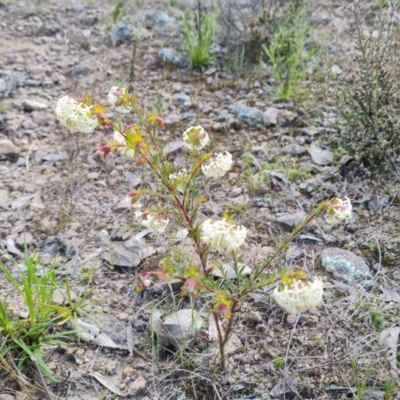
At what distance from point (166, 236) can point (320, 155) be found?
3.72 feet

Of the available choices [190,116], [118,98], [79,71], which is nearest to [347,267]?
[118,98]

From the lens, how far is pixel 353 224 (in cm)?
260

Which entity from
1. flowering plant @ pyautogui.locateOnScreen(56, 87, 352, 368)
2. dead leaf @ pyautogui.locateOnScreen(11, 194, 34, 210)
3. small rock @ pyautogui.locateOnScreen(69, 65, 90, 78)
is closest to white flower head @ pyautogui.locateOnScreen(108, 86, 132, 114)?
flowering plant @ pyautogui.locateOnScreen(56, 87, 352, 368)

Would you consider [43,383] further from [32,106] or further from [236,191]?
[32,106]

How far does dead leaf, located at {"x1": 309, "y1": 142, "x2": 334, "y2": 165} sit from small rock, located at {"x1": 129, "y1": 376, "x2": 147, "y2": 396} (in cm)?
168

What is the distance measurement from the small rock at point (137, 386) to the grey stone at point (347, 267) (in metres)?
0.97

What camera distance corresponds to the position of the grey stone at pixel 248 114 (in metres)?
3.41

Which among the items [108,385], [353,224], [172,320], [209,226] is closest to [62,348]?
[108,385]

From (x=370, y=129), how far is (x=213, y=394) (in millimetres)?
1725

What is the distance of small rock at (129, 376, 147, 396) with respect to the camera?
6.25 ft

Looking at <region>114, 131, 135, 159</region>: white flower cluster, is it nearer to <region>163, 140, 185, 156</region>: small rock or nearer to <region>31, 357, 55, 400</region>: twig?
<region>31, 357, 55, 400</region>: twig

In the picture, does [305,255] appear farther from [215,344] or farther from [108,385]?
[108,385]

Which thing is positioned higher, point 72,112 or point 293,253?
point 72,112

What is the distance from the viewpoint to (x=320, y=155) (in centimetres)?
306
